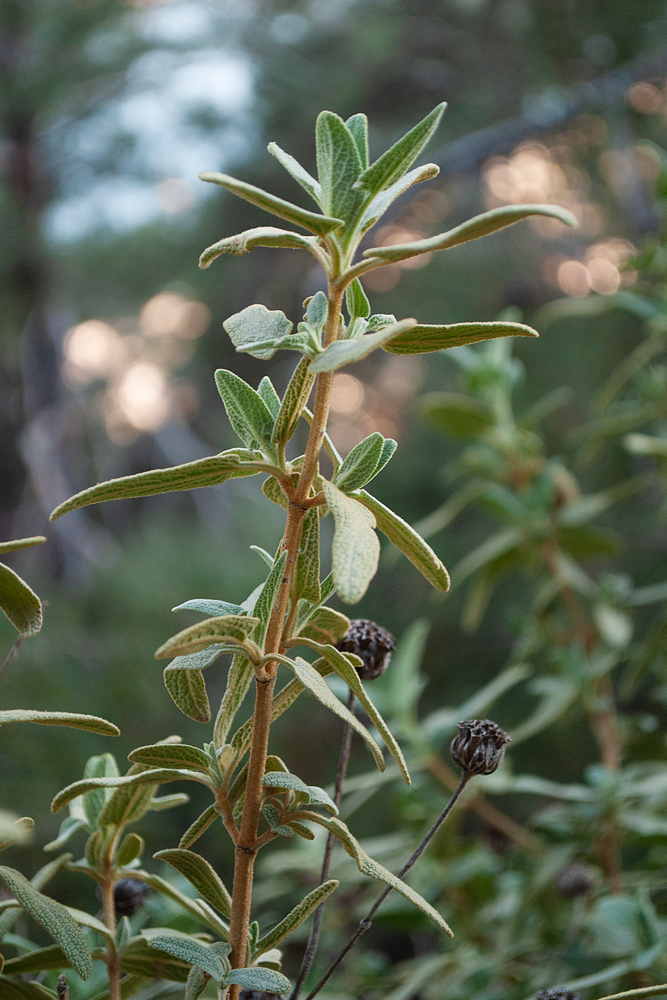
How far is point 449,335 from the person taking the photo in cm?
17

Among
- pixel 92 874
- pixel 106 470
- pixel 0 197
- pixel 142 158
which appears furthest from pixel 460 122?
pixel 106 470

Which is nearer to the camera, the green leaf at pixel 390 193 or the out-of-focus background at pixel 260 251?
the green leaf at pixel 390 193

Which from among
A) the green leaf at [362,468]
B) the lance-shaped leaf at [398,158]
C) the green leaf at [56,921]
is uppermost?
the lance-shaped leaf at [398,158]

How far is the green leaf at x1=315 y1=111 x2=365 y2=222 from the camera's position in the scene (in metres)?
0.17

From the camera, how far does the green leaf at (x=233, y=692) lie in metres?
0.19

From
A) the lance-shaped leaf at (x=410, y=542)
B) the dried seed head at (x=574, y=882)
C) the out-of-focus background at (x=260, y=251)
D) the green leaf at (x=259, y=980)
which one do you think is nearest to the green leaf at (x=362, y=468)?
the lance-shaped leaf at (x=410, y=542)

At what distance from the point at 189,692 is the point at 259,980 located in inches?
2.4

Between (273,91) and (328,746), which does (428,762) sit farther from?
(273,91)

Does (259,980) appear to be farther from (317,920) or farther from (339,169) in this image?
(339,169)

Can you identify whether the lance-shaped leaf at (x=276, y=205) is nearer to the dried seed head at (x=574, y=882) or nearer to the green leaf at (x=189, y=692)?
the green leaf at (x=189, y=692)

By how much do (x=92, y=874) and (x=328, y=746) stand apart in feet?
2.55

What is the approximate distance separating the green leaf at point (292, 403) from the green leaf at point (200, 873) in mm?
99

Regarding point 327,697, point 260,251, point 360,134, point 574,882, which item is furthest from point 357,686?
point 260,251

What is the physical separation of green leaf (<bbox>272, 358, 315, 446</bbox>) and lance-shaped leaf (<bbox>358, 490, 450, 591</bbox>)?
2 cm
